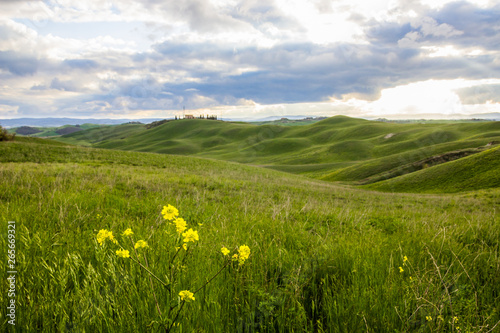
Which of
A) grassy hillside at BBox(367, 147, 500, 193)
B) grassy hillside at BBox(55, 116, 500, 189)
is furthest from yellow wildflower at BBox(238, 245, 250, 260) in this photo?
grassy hillside at BBox(55, 116, 500, 189)

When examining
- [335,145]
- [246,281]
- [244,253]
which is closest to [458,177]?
[246,281]

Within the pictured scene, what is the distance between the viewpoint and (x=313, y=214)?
649cm

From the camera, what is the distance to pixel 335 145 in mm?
101562

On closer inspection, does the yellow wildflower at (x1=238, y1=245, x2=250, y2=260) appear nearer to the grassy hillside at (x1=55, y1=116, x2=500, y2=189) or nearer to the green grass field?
the green grass field

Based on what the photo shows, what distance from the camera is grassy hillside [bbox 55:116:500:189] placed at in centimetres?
5850

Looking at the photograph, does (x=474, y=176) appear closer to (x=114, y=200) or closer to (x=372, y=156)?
(x=114, y=200)

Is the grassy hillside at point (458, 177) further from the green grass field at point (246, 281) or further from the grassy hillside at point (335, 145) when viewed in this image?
the green grass field at point (246, 281)

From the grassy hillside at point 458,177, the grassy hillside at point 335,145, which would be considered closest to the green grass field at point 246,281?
the grassy hillside at point 458,177

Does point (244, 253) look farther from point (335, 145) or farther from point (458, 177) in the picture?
point (335, 145)

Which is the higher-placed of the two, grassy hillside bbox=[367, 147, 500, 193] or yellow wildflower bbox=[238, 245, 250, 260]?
yellow wildflower bbox=[238, 245, 250, 260]

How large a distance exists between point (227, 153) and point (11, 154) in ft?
321

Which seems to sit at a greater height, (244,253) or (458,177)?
(244,253)

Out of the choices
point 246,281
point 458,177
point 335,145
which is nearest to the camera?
point 246,281

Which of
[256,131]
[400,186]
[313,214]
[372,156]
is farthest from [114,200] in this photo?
[256,131]
